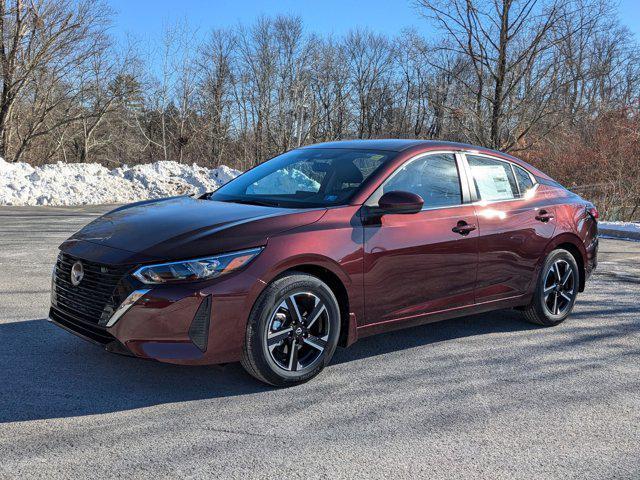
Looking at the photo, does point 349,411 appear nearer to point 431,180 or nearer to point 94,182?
point 431,180

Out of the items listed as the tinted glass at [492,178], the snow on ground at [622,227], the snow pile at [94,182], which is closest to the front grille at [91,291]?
the tinted glass at [492,178]

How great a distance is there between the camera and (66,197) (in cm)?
1828

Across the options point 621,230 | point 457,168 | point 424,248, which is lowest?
point 621,230

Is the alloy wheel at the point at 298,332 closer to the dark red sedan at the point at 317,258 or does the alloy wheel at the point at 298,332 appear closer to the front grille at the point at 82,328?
the dark red sedan at the point at 317,258

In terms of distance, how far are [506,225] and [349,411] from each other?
2428 millimetres

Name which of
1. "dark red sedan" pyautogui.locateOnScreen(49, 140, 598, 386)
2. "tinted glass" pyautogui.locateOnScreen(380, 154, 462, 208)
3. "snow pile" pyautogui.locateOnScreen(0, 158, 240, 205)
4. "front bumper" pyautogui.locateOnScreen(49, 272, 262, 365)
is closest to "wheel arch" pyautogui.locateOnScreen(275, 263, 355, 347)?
"dark red sedan" pyautogui.locateOnScreen(49, 140, 598, 386)

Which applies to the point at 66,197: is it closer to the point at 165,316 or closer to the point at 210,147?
the point at 165,316

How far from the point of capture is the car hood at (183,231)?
12.2ft

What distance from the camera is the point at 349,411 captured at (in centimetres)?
364

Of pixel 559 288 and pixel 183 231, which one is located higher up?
pixel 183 231

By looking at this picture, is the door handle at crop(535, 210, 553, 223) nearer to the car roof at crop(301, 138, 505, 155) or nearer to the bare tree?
the car roof at crop(301, 138, 505, 155)

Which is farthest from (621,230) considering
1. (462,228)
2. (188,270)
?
(188,270)

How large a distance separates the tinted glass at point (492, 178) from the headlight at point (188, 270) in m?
2.50

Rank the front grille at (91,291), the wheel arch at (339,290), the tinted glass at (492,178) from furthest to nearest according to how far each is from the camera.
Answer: the tinted glass at (492,178) → the wheel arch at (339,290) → the front grille at (91,291)
